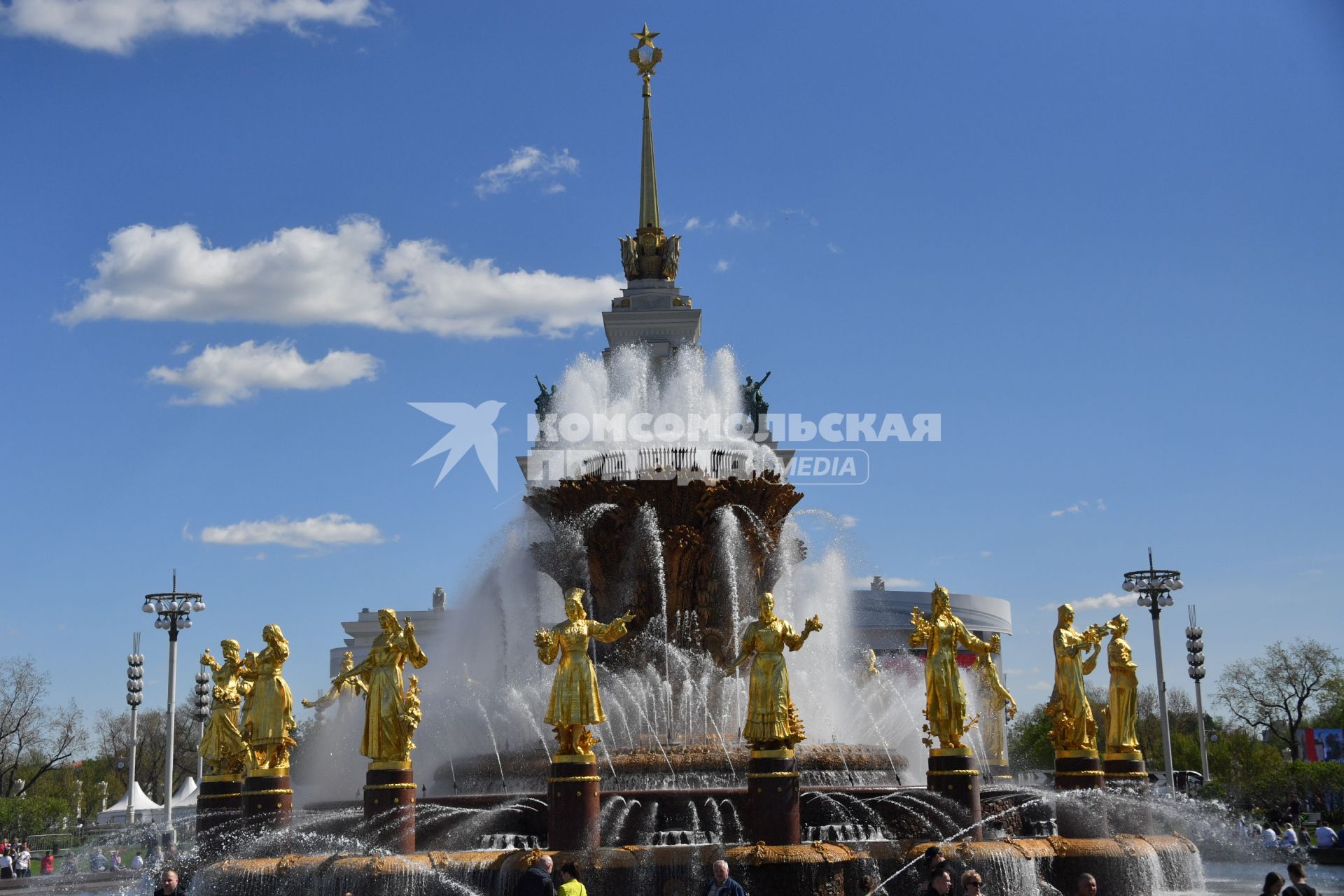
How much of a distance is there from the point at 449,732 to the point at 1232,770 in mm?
44250

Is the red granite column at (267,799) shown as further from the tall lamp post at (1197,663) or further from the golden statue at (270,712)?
the tall lamp post at (1197,663)

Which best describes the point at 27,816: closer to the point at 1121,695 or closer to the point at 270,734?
the point at 270,734

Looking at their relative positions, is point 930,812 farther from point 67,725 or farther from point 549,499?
point 67,725

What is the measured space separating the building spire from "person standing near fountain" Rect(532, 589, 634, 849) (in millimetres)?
26665

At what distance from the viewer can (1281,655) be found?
61188 millimetres

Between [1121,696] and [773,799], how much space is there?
7.11 m

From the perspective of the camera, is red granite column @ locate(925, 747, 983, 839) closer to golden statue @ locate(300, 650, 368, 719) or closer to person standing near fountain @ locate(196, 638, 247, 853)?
golden statue @ locate(300, 650, 368, 719)

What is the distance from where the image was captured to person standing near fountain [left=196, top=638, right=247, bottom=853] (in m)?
17.9

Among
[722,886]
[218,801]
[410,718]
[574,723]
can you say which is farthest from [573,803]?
[218,801]

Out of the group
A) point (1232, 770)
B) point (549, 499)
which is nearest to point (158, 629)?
point (549, 499)

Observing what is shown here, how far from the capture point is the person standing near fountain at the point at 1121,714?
18875mm

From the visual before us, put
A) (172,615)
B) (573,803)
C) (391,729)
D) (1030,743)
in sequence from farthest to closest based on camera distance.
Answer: (1030,743) < (172,615) < (391,729) < (573,803)

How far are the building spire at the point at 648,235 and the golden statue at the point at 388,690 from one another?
25877mm

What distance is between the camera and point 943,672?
55.3 ft
